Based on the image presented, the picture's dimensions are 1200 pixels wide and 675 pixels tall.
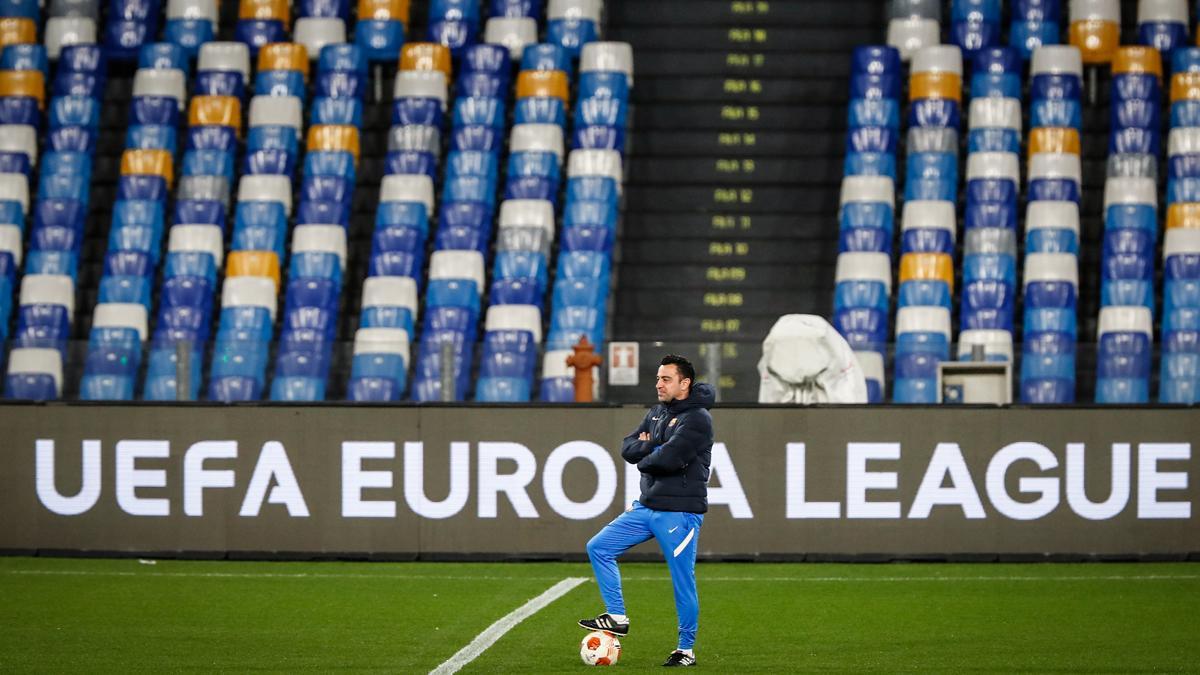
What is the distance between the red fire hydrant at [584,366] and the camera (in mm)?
13312

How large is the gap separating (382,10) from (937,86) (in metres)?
6.60

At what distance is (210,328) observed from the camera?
19.1 metres

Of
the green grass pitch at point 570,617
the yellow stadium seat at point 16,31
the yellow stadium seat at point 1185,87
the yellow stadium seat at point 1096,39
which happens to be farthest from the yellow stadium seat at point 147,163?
the yellow stadium seat at point 1185,87

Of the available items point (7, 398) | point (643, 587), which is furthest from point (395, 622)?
point (7, 398)

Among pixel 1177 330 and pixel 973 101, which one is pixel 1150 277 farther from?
pixel 973 101

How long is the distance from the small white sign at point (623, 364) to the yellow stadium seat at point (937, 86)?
7.66 metres

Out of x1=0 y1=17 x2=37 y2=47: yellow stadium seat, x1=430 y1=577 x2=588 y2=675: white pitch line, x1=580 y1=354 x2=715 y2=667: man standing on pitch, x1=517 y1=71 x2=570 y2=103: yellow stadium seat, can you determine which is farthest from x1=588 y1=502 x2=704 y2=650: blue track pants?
x1=0 y1=17 x2=37 y2=47: yellow stadium seat

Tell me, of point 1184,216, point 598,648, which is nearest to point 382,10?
point 1184,216

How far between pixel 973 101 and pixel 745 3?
340cm

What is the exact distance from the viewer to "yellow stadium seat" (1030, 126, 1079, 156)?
1916 centimetres

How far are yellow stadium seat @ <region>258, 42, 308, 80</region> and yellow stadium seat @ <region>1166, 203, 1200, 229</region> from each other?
9832 mm

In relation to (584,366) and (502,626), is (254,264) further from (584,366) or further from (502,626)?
(502,626)

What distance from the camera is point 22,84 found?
20.7 metres

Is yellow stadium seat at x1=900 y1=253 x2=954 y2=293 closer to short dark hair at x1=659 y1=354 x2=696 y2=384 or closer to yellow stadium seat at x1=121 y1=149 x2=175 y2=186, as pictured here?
yellow stadium seat at x1=121 y1=149 x2=175 y2=186
